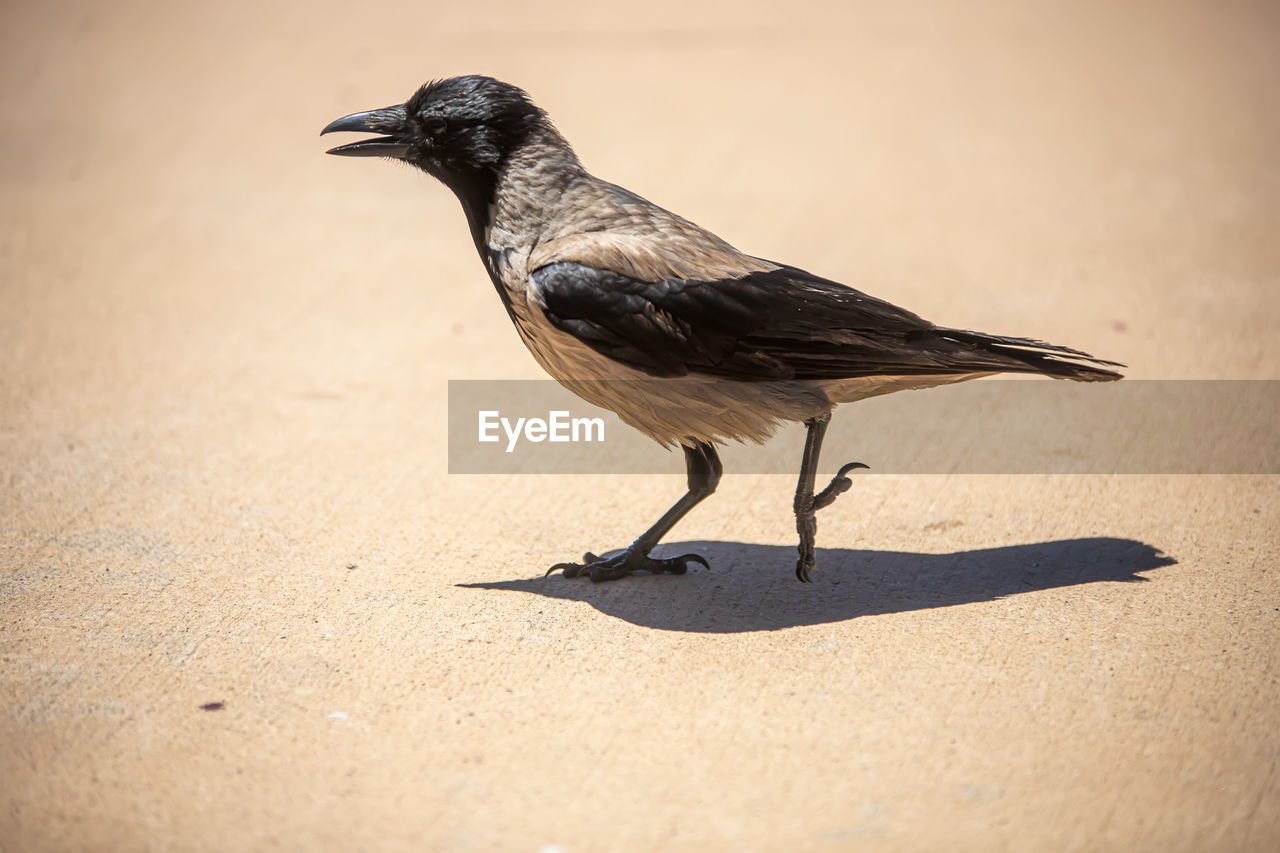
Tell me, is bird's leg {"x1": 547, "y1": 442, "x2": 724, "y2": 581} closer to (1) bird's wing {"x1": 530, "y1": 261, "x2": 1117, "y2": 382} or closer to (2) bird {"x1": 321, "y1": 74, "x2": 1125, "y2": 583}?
(2) bird {"x1": 321, "y1": 74, "x2": 1125, "y2": 583}

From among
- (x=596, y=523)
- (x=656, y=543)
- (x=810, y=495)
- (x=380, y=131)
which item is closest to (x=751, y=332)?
(x=810, y=495)

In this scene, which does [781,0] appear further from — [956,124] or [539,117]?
[539,117]

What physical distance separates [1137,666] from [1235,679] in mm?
273

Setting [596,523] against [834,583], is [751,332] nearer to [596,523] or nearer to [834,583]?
[834,583]

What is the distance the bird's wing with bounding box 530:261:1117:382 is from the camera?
3.97m

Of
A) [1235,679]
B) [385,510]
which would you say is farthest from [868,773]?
[385,510]

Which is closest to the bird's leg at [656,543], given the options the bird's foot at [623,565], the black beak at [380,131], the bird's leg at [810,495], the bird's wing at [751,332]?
the bird's foot at [623,565]

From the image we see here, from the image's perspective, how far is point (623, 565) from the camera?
4.38 meters

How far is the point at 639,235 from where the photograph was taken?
4.17 m

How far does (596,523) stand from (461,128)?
1662 millimetres

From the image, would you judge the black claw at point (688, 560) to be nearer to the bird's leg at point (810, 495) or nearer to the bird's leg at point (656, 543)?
the bird's leg at point (656, 543)

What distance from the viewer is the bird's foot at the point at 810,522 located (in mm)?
4172

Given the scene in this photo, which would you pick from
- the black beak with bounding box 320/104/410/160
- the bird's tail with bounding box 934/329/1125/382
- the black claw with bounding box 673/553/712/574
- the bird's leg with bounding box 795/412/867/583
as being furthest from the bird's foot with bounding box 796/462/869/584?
the black beak with bounding box 320/104/410/160

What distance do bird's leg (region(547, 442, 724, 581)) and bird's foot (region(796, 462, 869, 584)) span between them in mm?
403
